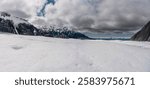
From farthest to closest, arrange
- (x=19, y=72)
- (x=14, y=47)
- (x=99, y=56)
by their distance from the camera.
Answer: (x=14, y=47) → (x=99, y=56) → (x=19, y=72)

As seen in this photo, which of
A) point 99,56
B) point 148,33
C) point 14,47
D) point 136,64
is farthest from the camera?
point 148,33

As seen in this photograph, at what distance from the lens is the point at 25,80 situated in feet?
22.1

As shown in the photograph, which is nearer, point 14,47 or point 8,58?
point 8,58

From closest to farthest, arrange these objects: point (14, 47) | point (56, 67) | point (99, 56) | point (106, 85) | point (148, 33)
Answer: point (106, 85) < point (56, 67) < point (99, 56) < point (14, 47) < point (148, 33)

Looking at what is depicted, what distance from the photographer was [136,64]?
26.6 ft

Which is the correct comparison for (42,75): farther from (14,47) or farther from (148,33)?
(148,33)

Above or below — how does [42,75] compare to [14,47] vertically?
below

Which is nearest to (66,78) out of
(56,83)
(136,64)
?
(56,83)

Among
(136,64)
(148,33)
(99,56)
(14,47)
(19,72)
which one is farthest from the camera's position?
(148,33)

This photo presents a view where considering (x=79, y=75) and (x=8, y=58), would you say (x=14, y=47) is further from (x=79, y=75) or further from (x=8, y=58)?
(x=79, y=75)

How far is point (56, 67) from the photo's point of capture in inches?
299

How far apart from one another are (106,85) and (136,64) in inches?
85.8

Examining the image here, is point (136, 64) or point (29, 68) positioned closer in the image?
point (29, 68)

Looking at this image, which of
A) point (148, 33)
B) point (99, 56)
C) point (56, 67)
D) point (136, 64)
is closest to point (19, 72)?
point (56, 67)
